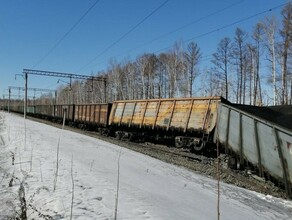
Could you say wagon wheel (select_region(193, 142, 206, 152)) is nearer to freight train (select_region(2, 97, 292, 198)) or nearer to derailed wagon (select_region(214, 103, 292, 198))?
freight train (select_region(2, 97, 292, 198))

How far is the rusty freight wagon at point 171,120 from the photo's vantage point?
16703 mm

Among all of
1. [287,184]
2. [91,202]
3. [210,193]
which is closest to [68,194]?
[91,202]

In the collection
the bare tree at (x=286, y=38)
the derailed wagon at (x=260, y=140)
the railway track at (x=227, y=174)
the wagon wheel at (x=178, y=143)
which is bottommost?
the railway track at (x=227, y=174)

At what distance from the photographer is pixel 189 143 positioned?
1797 cm

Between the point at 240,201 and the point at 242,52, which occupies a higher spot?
the point at 242,52

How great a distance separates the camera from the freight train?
33.9ft

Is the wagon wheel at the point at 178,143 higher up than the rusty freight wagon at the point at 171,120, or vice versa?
the rusty freight wagon at the point at 171,120

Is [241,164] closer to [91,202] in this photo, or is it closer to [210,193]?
[210,193]

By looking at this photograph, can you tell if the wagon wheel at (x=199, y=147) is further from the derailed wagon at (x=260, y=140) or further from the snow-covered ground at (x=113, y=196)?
the snow-covered ground at (x=113, y=196)

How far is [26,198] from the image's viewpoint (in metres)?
6.07

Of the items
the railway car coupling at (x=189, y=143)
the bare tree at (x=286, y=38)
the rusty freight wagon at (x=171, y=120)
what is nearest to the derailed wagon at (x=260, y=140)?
the rusty freight wagon at (x=171, y=120)

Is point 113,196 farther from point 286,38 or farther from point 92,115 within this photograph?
point 286,38

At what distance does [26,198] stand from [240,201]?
13.5 ft

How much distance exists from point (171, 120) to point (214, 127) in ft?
12.0
